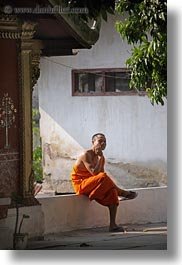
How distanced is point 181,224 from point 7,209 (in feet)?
2.56

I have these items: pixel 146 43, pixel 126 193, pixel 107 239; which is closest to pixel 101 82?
pixel 146 43

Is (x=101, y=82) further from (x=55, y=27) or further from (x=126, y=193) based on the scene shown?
(x=126, y=193)

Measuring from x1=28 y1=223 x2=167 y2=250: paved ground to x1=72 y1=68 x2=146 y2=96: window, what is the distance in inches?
23.7

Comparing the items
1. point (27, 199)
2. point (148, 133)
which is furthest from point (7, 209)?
point (148, 133)

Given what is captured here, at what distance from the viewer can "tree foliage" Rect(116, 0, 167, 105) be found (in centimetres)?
443

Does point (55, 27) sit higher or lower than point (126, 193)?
higher

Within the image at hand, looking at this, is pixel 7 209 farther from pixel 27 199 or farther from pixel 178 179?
pixel 178 179

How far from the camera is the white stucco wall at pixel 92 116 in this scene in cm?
445

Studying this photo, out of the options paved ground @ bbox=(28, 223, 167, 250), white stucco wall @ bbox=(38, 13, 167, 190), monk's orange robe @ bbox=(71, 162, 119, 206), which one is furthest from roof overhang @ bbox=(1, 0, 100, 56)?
paved ground @ bbox=(28, 223, 167, 250)

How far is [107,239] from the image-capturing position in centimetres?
448

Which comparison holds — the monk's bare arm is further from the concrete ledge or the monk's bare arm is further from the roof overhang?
the roof overhang

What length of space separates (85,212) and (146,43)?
2.61ft

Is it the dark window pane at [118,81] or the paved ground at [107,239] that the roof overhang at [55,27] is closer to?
the dark window pane at [118,81]

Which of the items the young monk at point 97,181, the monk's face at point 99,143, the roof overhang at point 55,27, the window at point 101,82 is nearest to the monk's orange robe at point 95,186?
the young monk at point 97,181
